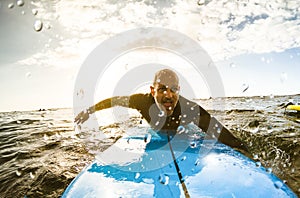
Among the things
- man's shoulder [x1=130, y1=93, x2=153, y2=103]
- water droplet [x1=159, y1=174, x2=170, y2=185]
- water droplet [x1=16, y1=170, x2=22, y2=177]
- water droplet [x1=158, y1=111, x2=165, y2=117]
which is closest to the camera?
water droplet [x1=159, y1=174, x2=170, y2=185]

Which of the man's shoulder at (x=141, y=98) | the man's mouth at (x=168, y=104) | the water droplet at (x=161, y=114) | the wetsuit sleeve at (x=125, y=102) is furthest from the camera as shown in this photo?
the wetsuit sleeve at (x=125, y=102)

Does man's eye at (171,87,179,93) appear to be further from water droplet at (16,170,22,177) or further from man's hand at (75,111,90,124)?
water droplet at (16,170,22,177)

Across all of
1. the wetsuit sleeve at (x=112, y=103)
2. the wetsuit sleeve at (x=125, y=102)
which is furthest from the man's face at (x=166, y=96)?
the wetsuit sleeve at (x=112, y=103)

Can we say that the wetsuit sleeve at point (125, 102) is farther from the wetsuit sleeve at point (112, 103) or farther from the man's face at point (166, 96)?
the man's face at point (166, 96)

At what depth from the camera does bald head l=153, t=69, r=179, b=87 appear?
3.64 m

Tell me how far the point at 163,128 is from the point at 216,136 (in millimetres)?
910

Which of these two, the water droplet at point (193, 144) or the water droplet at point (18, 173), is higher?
the water droplet at point (193, 144)

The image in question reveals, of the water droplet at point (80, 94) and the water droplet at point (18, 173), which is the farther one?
the water droplet at point (18, 173)

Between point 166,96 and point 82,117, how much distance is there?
5.40ft

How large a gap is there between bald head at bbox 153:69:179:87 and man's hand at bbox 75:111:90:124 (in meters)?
1.45

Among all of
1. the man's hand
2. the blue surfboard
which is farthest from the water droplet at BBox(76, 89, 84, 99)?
the blue surfboard

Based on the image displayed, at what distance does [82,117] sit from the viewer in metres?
4.21

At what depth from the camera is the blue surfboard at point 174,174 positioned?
7.92 ft

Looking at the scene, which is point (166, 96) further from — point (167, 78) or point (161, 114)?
point (161, 114)
